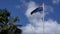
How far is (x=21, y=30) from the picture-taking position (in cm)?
3409

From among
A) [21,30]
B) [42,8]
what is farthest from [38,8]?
[21,30]

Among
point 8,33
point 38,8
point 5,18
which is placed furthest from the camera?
point 5,18

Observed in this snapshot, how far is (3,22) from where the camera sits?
1374 inches

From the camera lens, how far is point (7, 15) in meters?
35.8

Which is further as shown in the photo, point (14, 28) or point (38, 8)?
point (14, 28)

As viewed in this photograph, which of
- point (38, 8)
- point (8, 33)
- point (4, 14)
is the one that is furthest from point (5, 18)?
point (38, 8)

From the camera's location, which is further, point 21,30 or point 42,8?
point 21,30

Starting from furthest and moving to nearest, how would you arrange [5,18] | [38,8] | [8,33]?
[5,18]
[8,33]
[38,8]

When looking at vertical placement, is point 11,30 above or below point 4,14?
below

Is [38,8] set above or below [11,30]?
above

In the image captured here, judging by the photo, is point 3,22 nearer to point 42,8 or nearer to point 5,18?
point 5,18

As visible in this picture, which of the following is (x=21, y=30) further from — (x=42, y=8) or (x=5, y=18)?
(x=42, y=8)

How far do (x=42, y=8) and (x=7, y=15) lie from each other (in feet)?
25.4

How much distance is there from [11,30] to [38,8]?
21.5ft
